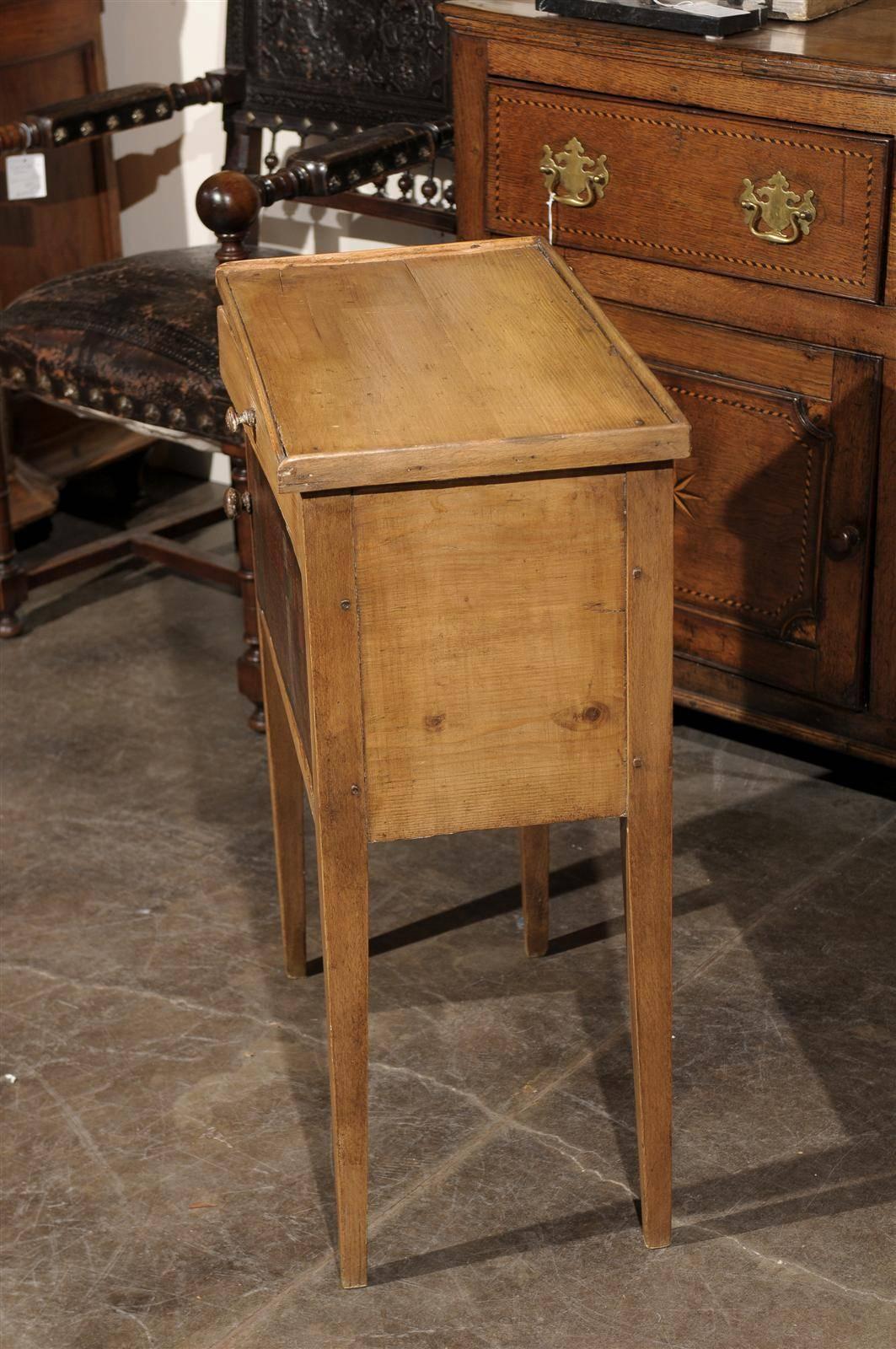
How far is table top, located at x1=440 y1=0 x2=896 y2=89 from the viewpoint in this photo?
6.91ft

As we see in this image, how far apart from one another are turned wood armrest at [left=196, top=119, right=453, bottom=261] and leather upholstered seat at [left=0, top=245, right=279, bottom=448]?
0.57ft

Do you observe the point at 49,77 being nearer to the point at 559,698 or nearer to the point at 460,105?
the point at 460,105

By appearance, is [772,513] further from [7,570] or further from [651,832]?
[7,570]

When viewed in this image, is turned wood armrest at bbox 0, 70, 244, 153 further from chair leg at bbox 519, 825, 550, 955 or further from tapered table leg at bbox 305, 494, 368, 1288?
tapered table leg at bbox 305, 494, 368, 1288

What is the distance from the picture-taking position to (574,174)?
2357mm

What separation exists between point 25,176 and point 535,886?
68.9 inches

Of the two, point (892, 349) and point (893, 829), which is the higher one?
point (892, 349)

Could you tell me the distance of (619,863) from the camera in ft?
8.18

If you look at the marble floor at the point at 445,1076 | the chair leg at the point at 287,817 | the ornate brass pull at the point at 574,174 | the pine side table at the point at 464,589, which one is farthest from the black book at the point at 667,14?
the marble floor at the point at 445,1076

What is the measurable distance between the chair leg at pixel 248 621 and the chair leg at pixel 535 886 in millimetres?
682

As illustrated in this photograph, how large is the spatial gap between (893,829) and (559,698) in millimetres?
1168

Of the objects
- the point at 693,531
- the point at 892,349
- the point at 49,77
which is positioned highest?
the point at 49,77

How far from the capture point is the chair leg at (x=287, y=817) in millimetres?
2080

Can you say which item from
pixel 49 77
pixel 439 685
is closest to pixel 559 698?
pixel 439 685
